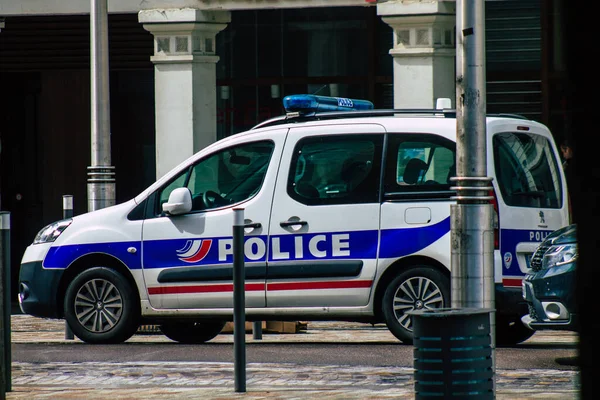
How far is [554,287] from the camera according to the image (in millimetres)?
9156

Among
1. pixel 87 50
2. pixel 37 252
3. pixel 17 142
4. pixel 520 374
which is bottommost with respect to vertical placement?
pixel 520 374

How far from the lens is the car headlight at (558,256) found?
912 centimetres

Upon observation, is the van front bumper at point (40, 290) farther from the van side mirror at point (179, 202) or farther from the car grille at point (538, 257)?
the car grille at point (538, 257)

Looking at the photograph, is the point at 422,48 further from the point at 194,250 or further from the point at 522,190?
the point at 194,250

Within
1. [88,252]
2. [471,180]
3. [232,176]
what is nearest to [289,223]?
[232,176]

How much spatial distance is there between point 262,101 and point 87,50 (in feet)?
9.25

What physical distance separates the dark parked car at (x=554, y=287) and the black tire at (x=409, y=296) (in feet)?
2.90

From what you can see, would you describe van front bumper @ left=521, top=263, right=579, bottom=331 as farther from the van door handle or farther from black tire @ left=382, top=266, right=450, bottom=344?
the van door handle

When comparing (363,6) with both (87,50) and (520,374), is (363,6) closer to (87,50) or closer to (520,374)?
(87,50)

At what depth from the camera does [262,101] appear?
696 inches

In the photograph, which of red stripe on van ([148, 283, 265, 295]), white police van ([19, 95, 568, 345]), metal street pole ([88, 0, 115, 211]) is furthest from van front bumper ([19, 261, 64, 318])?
metal street pole ([88, 0, 115, 211])

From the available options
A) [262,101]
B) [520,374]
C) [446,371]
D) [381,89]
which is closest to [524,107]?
[381,89]

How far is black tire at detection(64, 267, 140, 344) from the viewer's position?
1098 cm

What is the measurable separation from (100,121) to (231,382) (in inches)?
290
